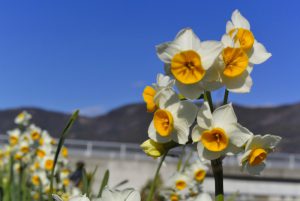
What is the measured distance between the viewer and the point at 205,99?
56.2 inches

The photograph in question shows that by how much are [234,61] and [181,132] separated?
22 centimetres

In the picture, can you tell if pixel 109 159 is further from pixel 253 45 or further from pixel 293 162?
pixel 253 45

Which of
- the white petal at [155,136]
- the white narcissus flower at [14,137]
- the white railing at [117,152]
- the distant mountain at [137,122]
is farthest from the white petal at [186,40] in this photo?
the distant mountain at [137,122]

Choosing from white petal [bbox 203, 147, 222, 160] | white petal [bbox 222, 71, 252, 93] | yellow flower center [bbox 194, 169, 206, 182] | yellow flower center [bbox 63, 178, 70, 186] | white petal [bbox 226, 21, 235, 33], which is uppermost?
white petal [bbox 226, 21, 235, 33]

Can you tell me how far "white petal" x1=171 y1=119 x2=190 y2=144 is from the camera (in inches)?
55.6

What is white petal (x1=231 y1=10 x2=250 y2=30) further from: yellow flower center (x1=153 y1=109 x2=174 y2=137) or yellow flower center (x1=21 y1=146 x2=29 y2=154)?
yellow flower center (x1=21 y1=146 x2=29 y2=154)

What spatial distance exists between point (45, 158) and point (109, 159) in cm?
1457

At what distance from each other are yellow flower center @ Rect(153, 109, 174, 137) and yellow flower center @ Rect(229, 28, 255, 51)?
0.88 ft

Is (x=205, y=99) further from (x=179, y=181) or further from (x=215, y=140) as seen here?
(x=179, y=181)

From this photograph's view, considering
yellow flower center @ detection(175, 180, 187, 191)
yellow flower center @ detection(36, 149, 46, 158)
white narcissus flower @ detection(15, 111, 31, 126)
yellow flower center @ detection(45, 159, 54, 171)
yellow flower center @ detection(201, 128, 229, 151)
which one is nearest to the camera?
yellow flower center @ detection(201, 128, 229, 151)

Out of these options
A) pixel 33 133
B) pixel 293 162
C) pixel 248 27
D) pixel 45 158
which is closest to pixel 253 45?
pixel 248 27

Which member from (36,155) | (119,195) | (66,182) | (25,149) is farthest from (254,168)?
(25,149)

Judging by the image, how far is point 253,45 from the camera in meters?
1.52

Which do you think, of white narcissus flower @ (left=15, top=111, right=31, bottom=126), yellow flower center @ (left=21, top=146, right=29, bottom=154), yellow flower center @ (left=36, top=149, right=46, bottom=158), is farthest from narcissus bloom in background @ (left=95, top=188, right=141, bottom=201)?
white narcissus flower @ (left=15, top=111, right=31, bottom=126)
